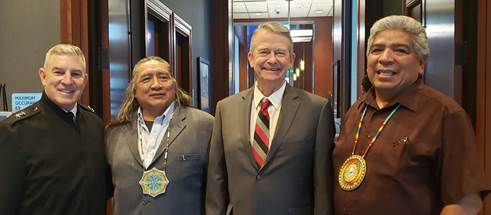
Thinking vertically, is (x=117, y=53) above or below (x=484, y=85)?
above

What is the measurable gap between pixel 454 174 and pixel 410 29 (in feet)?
1.67

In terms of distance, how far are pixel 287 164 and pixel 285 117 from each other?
0.19 meters

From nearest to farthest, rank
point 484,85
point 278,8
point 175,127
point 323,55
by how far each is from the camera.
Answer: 1. point 484,85
2. point 175,127
3. point 278,8
4. point 323,55

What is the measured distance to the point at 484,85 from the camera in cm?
200

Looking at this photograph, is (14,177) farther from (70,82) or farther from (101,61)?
(101,61)

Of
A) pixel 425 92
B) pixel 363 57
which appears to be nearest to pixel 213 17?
pixel 363 57

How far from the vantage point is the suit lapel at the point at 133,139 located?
2.02 meters

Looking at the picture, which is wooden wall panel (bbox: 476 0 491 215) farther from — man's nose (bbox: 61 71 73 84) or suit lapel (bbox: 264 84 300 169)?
man's nose (bbox: 61 71 73 84)

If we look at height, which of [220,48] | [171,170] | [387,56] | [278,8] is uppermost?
[278,8]

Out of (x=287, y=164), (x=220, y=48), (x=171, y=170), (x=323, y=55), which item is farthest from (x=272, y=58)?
(x=323, y=55)

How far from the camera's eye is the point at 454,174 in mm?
1423

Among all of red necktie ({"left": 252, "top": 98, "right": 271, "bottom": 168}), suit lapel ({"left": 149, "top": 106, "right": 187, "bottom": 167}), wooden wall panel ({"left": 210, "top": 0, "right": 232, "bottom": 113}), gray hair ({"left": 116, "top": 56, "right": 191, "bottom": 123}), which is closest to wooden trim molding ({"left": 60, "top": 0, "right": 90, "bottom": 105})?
gray hair ({"left": 116, "top": 56, "right": 191, "bottom": 123})

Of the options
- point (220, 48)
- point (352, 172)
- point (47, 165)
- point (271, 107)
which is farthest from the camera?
point (220, 48)

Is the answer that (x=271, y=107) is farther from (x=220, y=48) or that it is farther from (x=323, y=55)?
(x=323, y=55)
